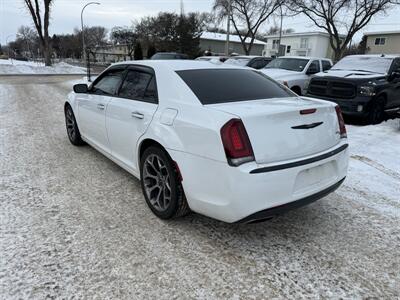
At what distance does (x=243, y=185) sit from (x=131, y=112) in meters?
1.68

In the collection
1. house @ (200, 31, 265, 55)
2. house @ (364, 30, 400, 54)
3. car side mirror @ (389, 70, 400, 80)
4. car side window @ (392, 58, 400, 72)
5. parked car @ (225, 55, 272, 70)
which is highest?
house @ (200, 31, 265, 55)

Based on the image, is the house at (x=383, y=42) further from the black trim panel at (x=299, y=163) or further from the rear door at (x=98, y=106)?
the black trim panel at (x=299, y=163)

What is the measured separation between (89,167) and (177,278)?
108 inches

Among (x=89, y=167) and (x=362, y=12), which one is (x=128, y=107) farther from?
(x=362, y=12)

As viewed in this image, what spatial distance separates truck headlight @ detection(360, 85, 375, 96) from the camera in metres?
7.74

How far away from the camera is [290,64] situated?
10.9 metres

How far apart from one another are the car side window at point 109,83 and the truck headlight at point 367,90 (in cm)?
616

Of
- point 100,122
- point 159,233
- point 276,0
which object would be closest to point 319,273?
point 159,233

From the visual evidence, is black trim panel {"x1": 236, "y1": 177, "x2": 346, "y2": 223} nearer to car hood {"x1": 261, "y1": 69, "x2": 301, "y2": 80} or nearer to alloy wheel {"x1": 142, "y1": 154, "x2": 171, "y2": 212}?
alloy wheel {"x1": 142, "y1": 154, "x2": 171, "y2": 212}

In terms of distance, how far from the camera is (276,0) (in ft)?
104

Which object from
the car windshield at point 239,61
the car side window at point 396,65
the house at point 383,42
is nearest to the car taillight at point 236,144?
the car side window at point 396,65

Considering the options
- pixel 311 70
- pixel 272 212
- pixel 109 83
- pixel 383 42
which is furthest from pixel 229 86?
pixel 383 42

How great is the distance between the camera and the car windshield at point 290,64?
10578 mm

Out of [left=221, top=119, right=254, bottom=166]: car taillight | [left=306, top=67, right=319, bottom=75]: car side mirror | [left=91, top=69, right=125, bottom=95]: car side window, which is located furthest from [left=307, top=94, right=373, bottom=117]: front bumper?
[left=221, top=119, right=254, bottom=166]: car taillight
